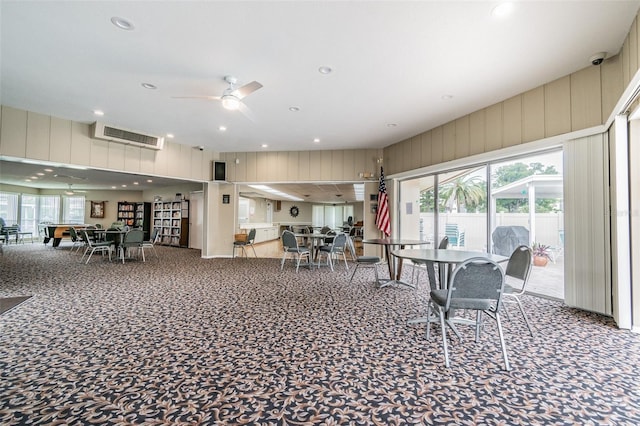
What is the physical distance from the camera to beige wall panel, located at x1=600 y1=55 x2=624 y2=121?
3298 mm

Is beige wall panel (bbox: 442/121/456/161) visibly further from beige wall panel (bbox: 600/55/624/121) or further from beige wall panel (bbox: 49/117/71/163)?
beige wall panel (bbox: 49/117/71/163)

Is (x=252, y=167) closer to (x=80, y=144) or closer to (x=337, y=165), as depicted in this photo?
(x=337, y=165)

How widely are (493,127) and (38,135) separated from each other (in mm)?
8666

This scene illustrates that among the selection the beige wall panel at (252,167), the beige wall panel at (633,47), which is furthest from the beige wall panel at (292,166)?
the beige wall panel at (633,47)

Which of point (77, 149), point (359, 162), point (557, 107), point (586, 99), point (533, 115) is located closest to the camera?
point (586, 99)

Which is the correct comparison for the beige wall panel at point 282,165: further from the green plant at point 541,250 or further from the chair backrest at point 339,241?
the green plant at point 541,250

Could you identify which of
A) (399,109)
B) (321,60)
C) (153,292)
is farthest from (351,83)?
(153,292)

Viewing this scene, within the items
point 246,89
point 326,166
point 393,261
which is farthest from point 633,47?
point 326,166

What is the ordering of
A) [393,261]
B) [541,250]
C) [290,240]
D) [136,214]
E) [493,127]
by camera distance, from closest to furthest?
[541,250] → [493,127] → [393,261] → [290,240] → [136,214]

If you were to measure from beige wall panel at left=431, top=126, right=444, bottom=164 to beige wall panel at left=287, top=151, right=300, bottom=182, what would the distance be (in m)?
3.79

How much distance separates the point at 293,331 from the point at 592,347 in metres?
2.87

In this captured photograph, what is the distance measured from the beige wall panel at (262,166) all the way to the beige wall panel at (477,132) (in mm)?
5472

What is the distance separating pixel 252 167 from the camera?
28.0ft

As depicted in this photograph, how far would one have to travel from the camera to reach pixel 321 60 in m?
3.54
